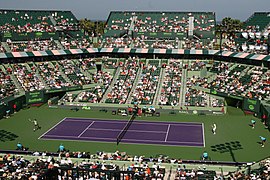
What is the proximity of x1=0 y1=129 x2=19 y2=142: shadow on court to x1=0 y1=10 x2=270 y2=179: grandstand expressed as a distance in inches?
7.3

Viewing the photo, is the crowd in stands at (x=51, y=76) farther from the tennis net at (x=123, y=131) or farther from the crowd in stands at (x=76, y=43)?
the tennis net at (x=123, y=131)

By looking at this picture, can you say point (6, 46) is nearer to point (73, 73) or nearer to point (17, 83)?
point (17, 83)

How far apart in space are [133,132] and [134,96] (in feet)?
34.4

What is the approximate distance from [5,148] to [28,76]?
18948 millimetres

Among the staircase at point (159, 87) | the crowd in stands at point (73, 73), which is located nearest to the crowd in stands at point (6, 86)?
the crowd in stands at point (73, 73)

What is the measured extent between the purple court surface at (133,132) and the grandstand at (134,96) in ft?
0.32

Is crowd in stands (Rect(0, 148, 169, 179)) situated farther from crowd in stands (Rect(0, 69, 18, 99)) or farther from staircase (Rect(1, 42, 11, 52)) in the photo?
staircase (Rect(1, 42, 11, 52))

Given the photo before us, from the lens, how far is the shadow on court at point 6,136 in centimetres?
3153

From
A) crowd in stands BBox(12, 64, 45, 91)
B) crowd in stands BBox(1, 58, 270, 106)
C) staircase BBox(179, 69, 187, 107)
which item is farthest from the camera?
crowd in stands BBox(12, 64, 45, 91)

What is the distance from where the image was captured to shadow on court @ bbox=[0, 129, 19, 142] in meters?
31.5

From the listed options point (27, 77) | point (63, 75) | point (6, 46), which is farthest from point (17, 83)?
point (6, 46)

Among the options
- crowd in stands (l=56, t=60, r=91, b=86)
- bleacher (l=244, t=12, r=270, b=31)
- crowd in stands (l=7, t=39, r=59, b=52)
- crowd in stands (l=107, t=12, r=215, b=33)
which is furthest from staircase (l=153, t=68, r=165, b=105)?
crowd in stands (l=7, t=39, r=59, b=52)

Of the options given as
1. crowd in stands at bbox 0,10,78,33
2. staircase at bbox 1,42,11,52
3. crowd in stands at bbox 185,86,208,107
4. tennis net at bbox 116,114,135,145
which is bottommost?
tennis net at bbox 116,114,135,145

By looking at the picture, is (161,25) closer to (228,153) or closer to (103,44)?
(103,44)
